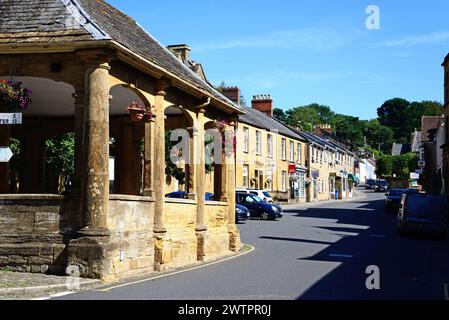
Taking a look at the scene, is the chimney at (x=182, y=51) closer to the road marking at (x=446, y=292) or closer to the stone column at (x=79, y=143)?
the stone column at (x=79, y=143)

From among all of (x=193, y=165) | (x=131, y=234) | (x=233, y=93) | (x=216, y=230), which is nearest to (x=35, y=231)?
(x=131, y=234)

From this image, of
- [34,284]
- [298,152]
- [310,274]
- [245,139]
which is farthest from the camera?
[298,152]

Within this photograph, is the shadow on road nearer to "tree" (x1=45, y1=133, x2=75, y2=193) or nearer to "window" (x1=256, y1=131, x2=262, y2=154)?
"tree" (x1=45, y1=133, x2=75, y2=193)

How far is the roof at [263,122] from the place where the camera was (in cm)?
4683

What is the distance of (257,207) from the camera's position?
1341 inches

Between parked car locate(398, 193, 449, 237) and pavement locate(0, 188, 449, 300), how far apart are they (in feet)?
2.19

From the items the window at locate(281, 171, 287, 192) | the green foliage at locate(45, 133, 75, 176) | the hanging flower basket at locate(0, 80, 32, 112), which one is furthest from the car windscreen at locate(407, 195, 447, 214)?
the window at locate(281, 171, 287, 192)

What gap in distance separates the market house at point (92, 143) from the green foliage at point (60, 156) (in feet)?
36.8

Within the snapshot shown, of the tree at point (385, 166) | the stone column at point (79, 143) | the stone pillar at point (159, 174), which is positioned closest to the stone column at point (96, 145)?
the stone column at point (79, 143)

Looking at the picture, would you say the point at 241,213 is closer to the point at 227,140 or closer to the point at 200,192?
the point at 227,140

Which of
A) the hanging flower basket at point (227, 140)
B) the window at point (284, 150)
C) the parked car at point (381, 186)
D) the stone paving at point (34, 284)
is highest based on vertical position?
the window at point (284, 150)

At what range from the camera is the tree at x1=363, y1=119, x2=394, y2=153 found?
146 metres

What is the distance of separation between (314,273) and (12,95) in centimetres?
759

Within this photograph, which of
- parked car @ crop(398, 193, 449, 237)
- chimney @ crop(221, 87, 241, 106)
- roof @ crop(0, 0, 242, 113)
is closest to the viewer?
roof @ crop(0, 0, 242, 113)
